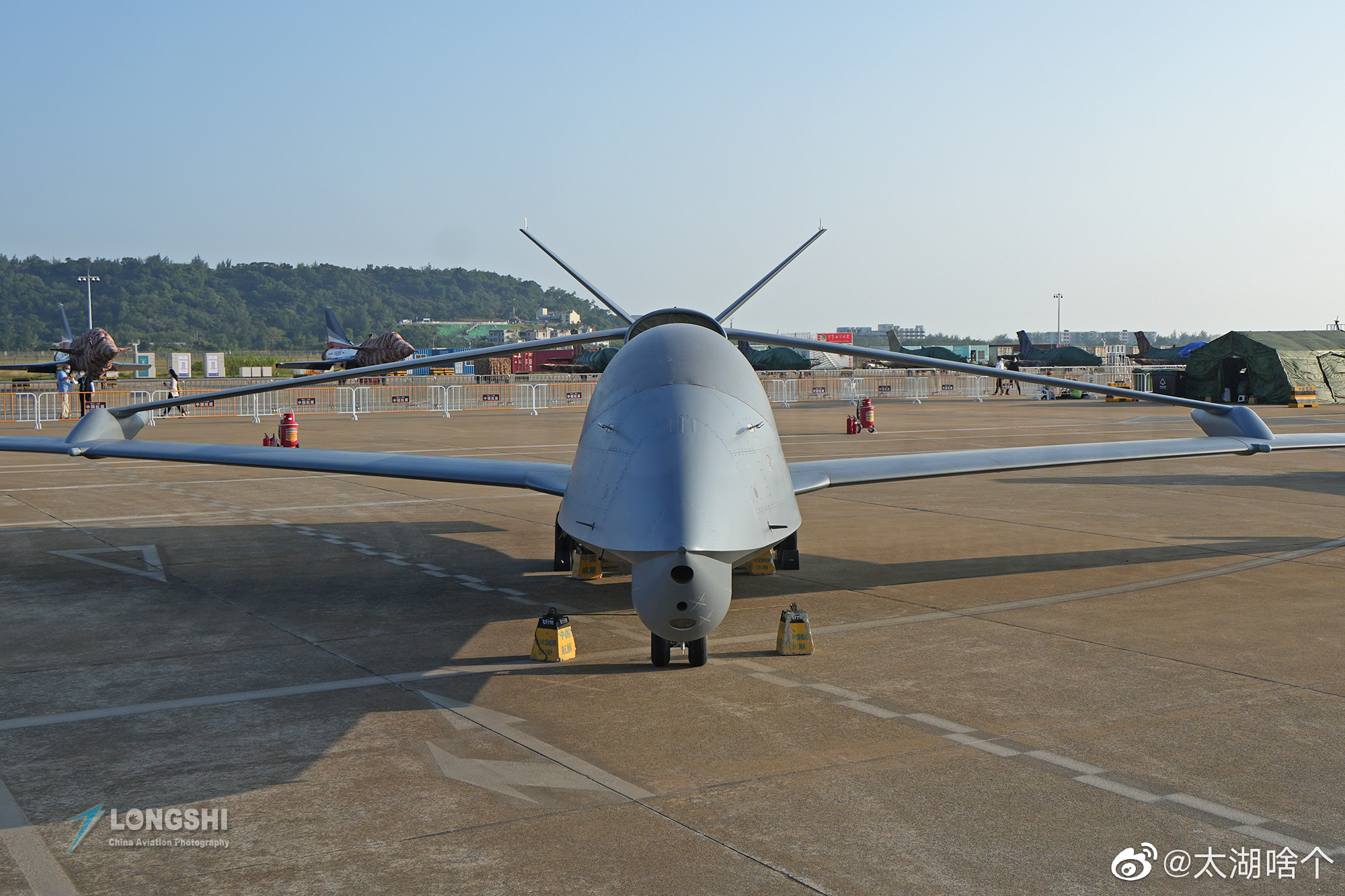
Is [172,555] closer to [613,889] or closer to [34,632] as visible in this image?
[34,632]

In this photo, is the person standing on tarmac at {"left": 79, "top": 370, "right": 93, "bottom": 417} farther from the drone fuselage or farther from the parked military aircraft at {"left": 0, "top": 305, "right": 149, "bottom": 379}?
the drone fuselage

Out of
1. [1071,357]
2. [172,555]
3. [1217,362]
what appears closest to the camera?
[172,555]

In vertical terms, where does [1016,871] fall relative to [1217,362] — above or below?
below

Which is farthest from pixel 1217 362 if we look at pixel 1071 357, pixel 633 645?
pixel 633 645

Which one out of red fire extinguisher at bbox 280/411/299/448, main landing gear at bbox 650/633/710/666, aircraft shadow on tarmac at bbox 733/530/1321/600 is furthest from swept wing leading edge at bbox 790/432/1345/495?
red fire extinguisher at bbox 280/411/299/448

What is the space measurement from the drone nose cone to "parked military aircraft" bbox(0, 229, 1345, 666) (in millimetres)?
11

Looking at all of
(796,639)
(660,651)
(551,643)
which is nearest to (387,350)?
(551,643)

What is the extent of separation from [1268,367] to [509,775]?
57.1 meters

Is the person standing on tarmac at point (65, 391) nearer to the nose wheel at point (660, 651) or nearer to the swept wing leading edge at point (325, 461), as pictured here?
the swept wing leading edge at point (325, 461)

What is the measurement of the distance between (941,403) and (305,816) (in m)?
56.0

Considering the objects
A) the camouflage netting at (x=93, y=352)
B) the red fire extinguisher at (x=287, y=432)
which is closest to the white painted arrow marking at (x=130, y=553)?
the red fire extinguisher at (x=287, y=432)

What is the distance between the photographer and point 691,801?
20.9ft

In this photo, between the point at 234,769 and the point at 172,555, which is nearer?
the point at 234,769

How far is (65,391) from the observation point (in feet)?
152
